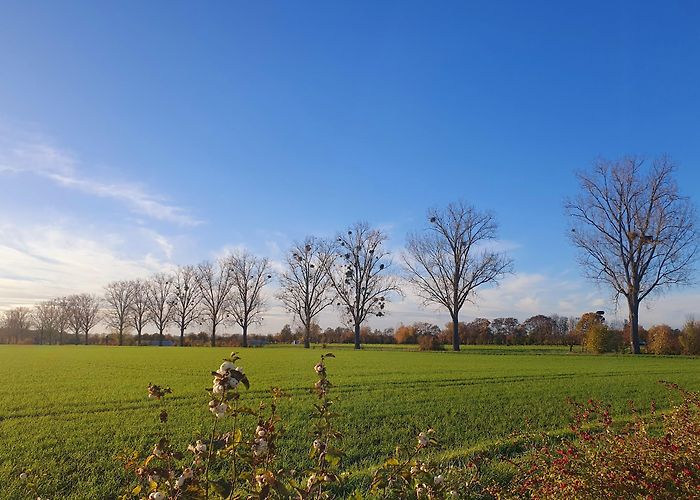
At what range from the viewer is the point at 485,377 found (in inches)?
664

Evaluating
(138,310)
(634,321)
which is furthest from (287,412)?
(138,310)

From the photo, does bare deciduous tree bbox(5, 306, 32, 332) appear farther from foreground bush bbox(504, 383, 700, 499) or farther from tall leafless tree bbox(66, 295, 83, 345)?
foreground bush bbox(504, 383, 700, 499)

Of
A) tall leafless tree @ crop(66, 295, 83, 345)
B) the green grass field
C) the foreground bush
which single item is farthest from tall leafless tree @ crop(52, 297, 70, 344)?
the foreground bush

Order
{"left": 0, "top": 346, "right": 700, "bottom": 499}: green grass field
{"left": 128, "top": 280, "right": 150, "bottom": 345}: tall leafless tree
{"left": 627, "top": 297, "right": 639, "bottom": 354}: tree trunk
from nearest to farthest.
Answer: {"left": 0, "top": 346, "right": 700, "bottom": 499}: green grass field, {"left": 627, "top": 297, "right": 639, "bottom": 354}: tree trunk, {"left": 128, "top": 280, "right": 150, "bottom": 345}: tall leafless tree

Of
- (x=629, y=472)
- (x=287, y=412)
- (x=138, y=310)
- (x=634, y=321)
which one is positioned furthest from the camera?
(x=138, y=310)

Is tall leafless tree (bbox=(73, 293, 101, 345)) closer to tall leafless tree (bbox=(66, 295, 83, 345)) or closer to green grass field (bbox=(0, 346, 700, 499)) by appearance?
tall leafless tree (bbox=(66, 295, 83, 345))

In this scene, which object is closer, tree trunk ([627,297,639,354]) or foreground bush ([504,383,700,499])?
foreground bush ([504,383,700,499])

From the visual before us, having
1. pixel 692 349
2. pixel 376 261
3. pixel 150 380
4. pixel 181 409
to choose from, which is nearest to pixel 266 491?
pixel 181 409

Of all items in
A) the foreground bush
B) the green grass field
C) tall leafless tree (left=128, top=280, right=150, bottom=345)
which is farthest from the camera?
tall leafless tree (left=128, top=280, right=150, bottom=345)

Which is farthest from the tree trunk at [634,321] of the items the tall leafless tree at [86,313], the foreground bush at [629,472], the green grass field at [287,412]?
the tall leafless tree at [86,313]

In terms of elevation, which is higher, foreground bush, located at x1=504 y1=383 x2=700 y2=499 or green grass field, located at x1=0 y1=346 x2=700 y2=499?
foreground bush, located at x1=504 y1=383 x2=700 y2=499

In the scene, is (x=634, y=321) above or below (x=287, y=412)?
above

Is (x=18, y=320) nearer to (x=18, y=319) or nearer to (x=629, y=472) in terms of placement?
(x=18, y=319)

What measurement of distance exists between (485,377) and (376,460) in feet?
38.3
